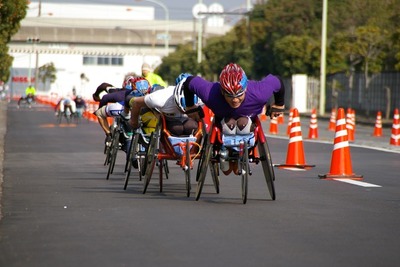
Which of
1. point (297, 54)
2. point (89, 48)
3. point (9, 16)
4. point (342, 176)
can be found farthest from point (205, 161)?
point (89, 48)

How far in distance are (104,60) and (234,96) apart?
140 m

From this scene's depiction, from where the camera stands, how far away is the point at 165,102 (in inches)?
596

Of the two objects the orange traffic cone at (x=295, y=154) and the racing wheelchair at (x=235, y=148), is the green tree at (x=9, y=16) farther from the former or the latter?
the racing wheelchair at (x=235, y=148)

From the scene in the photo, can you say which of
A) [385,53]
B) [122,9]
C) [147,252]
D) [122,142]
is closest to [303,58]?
[385,53]

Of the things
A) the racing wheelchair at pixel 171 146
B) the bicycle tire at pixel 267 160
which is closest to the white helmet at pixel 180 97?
the racing wheelchair at pixel 171 146

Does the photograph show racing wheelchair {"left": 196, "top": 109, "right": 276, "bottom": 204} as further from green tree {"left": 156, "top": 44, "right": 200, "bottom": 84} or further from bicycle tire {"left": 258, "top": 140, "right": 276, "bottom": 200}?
green tree {"left": 156, "top": 44, "right": 200, "bottom": 84}

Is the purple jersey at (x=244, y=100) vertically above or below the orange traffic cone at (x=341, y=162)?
above

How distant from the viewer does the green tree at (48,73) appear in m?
134

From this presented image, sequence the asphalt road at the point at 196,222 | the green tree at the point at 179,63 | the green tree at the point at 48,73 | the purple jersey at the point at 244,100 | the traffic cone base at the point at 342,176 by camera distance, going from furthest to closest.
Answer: the green tree at the point at 48,73 < the green tree at the point at 179,63 < the traffic cone base at the point at 342,176 < the purple jersey at the point at 244,100 < the asphalt road at the point at 196,222

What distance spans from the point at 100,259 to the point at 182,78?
5756mm

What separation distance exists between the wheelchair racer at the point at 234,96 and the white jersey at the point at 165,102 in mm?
1005

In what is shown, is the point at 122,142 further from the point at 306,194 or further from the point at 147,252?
the point at 147,252

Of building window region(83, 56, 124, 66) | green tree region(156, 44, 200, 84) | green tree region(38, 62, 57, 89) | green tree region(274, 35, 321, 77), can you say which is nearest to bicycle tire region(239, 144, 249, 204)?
→ green tree region(274, 35, 321, 77)

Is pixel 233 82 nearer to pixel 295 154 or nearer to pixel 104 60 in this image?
pixel 295 154
